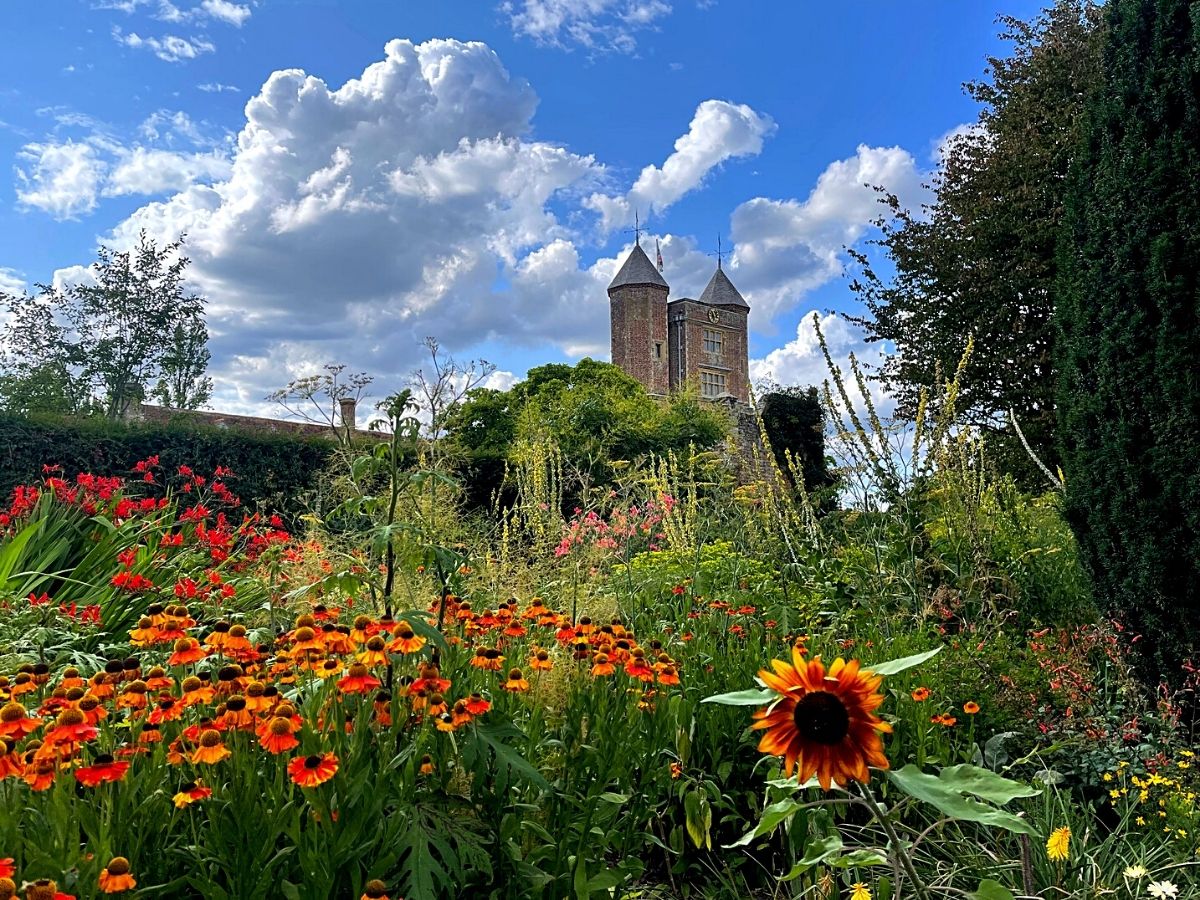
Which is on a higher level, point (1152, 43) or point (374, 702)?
point (1152, 43)

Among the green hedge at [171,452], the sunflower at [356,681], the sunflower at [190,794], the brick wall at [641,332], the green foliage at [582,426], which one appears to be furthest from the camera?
the brick wall at [641,332]

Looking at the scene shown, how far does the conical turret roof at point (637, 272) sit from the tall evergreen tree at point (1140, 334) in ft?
112

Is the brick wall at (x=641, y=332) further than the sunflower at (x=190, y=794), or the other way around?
the brick wall at (x=641, y=332)

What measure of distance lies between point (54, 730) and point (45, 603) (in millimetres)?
2377

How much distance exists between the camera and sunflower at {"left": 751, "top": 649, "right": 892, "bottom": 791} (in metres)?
1.04

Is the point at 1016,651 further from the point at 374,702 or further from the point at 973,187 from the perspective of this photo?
the point at 973,187

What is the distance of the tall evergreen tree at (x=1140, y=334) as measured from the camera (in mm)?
3096

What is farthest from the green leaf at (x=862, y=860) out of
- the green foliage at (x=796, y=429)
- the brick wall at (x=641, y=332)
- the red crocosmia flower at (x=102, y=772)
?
the brick wall at (x=641, y=332)

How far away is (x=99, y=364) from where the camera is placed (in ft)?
62.2

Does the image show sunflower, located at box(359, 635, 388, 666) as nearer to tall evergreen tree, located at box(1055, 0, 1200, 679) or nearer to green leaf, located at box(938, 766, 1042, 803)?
green leaf, located at box(938, 766, 1042, 803)

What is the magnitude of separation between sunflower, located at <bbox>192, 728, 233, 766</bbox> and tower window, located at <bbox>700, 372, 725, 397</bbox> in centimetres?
3965

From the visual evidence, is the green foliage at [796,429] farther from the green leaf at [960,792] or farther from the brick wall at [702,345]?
the brick wall at [702,345]

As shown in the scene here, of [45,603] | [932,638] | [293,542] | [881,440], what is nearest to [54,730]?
[45,603]

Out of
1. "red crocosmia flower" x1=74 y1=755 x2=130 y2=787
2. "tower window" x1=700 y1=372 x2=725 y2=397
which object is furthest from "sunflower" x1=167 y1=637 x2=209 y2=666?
"tower window" x1=700 y1=372 x2=725 y2=397
